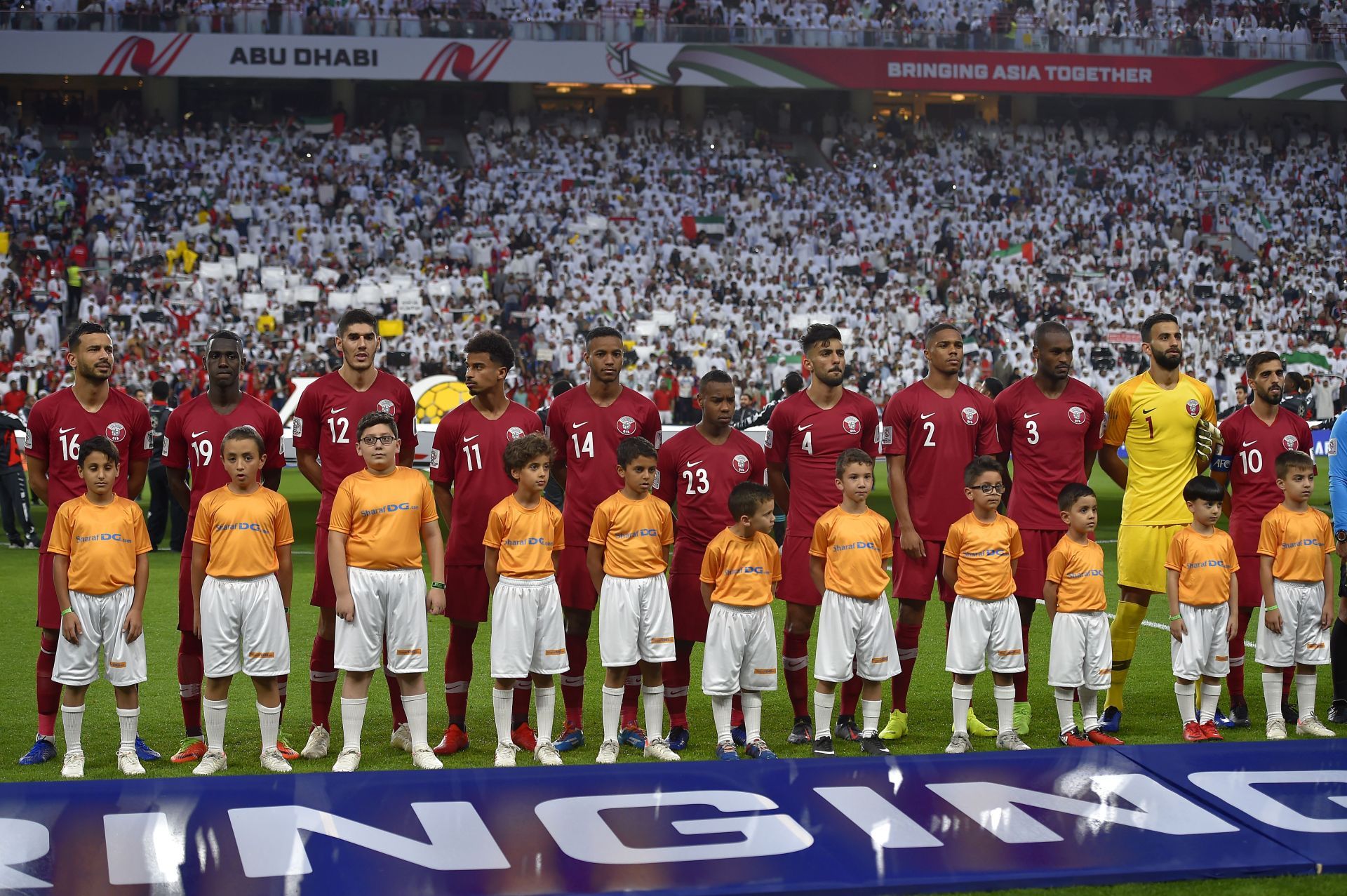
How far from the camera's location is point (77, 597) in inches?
253

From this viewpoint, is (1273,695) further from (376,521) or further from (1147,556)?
(376,521)

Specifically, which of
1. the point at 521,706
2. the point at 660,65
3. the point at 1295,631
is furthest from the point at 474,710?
the point at 660,65

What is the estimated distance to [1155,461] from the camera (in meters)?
7.42

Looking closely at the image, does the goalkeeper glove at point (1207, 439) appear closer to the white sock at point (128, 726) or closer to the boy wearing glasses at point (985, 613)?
the boy wearing glasses at point (985, 613)

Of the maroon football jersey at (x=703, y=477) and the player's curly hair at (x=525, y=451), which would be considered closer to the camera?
the player's curly hair at (x=525, y=451)

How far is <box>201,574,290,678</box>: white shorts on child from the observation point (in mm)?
6320

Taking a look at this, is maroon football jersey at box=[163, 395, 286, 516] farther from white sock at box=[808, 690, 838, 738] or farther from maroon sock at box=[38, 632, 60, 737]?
white sock at box=[808, 690, 838, 738]

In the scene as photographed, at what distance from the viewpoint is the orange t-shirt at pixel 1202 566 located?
22.9ft

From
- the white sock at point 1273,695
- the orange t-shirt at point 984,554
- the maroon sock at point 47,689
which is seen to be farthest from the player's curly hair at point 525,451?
the white sock at point 1273,695

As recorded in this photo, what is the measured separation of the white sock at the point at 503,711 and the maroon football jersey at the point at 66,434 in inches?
82.3

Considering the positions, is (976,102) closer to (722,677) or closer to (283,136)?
(283,136)

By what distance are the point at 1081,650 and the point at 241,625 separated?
12.9ft

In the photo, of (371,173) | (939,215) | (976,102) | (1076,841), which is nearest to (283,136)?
(371,173)

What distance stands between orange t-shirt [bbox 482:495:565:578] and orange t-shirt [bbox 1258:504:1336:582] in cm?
354
